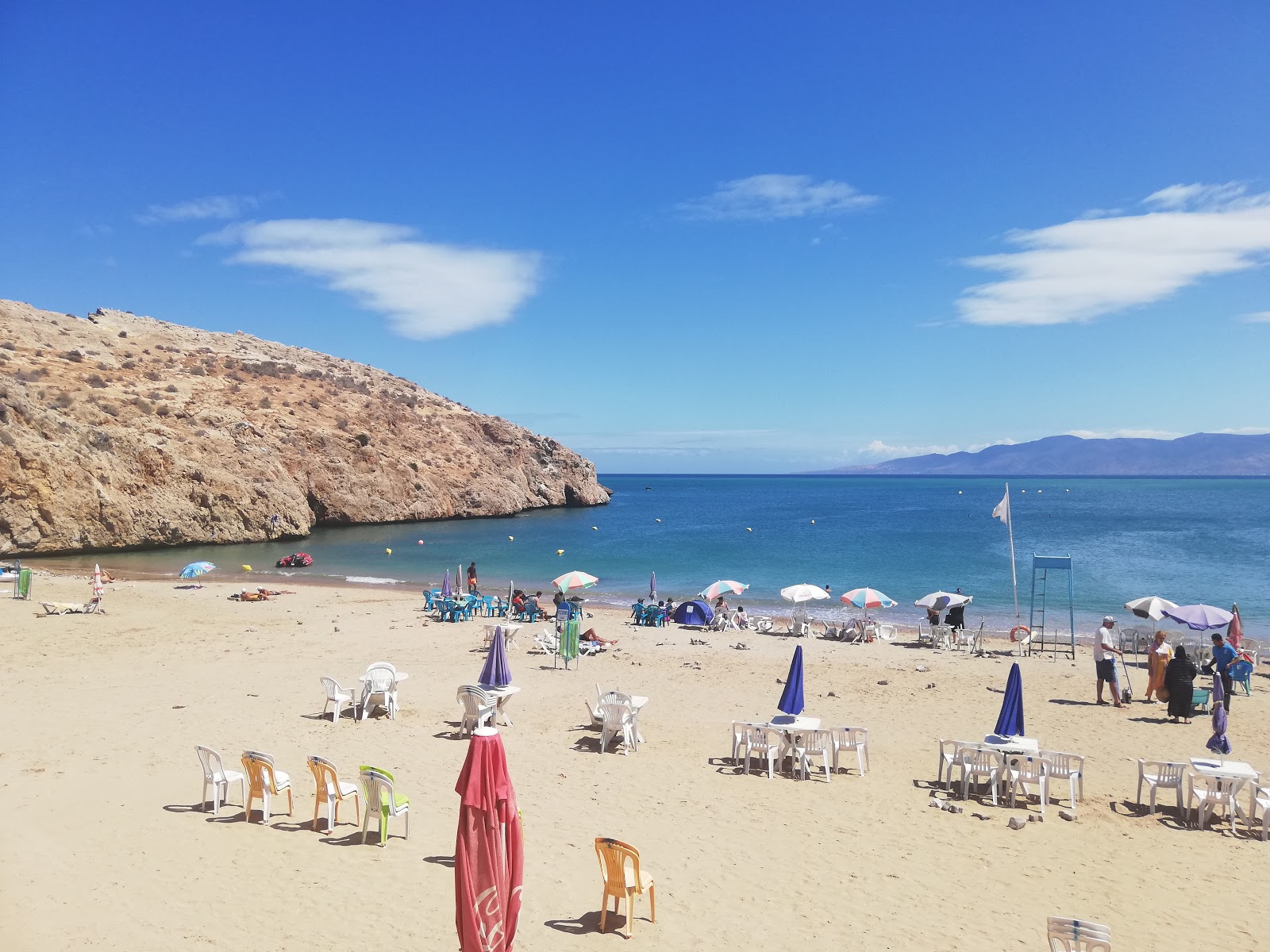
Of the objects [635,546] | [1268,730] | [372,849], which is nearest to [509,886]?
[372,849]

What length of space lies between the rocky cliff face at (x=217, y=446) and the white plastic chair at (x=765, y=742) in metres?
39.1

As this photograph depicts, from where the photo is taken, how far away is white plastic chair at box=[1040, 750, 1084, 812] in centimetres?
970

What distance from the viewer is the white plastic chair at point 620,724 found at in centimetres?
1125

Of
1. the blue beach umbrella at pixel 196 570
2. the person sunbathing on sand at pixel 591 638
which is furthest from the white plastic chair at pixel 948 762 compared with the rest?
the blue beach umbrella at pixel 196 570

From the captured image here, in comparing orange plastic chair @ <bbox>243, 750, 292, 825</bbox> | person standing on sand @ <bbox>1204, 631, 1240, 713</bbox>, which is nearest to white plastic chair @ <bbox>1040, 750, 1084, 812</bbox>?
person standing on sand @ <bbox>1204, 631, 1240, 713</bbox>

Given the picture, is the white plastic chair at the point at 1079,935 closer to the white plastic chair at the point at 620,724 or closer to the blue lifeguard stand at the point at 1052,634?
the white plastic chair at the point at 620,724

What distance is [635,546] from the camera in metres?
52.7

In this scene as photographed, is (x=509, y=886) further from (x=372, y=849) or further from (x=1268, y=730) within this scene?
(x=1268, y=730)

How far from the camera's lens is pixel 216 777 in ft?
27.5

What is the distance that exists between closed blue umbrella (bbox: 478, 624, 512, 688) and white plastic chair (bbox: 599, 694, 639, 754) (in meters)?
2.09

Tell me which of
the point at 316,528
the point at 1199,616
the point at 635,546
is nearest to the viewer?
the point at 1199,616

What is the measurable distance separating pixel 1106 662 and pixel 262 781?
568 inches

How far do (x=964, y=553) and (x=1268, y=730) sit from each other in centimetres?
3740

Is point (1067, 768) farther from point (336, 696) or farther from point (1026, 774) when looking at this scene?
point (336, 696)
